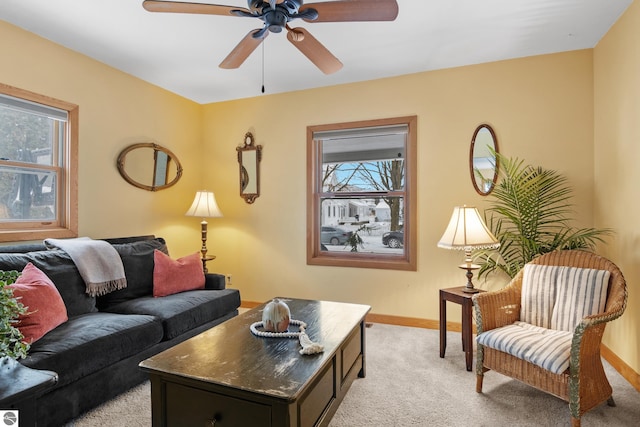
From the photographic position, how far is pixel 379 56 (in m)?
3.19

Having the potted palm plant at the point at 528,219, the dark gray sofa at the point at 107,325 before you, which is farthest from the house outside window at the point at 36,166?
the potted palm plant at the point at 528,219

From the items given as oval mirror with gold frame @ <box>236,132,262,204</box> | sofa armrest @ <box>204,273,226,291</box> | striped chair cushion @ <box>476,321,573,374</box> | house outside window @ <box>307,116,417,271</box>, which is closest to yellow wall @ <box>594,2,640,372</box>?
striped chair cushion @ <box>476,321,573,374</box>

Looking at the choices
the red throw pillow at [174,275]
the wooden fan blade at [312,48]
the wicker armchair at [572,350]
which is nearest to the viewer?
the wicker armchair at [572,350]

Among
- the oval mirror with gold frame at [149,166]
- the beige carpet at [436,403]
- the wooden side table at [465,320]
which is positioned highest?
the oval mirror with gold frame at [149,166]

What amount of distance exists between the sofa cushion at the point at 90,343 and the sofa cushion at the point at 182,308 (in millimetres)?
103

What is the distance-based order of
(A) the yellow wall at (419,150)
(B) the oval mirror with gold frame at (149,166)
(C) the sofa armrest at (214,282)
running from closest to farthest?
(A) the yellow wall at (419,150) < (C) the sofa armrest at (214,282) < (B) the oval mirror with gold frame at (149,166)

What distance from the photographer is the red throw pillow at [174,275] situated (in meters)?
2.96

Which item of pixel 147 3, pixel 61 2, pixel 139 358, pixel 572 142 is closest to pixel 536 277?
pixel 572 142

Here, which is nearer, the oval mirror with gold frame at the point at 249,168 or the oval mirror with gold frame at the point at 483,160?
the oval mirror with gold frame at the point at 483,160

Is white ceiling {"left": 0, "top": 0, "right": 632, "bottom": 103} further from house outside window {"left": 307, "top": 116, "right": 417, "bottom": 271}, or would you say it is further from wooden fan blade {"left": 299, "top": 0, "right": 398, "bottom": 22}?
wooden fan blade {"left": 299, "top": 0, "right": 398, "bottom": 22}

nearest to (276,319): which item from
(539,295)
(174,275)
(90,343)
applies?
(90,343)

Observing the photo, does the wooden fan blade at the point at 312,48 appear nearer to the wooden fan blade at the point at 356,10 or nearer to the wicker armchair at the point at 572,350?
the wooden fan blade at the point at 356,10

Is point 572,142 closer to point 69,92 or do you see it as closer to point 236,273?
point 236,273

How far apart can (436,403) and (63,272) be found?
2.64m
